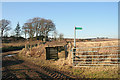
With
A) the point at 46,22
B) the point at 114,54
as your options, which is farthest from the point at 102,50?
the point at 46,22

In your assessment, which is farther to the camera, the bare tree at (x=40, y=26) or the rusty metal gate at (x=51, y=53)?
the bare tree at (x=40, y=26)

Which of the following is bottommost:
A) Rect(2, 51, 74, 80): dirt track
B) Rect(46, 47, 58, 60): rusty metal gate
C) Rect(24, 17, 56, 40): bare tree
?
Rect(2, 51, 74, 80): dirt track

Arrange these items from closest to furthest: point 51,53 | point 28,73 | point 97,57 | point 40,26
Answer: point 28,73, point 97,57, point 51,53, point 40,26

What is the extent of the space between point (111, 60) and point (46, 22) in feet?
85.8

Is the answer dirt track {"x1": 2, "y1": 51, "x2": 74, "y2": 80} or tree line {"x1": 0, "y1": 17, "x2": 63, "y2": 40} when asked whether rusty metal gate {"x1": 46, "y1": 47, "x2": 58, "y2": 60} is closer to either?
dirt track {"x1": 2, "y1": 51, "x2": 74, "y2": 80}

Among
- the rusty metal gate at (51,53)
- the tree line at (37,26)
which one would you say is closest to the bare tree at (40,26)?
the tree line at (37,26)

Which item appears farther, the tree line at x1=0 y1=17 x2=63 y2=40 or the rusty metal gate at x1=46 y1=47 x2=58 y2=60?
the tree line at x1=0 y1=17 x2=63 y2=40

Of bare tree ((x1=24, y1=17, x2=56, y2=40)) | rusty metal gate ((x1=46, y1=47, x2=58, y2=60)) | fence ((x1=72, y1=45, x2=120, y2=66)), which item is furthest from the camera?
bare tree ((x1=24, y1=17, x2=56, y2=40))

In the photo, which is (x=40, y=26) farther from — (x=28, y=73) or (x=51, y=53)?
(x=28, y=73)

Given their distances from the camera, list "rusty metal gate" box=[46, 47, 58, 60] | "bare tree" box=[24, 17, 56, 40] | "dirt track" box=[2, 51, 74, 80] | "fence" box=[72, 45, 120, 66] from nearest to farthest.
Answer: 1. "dirt track" box=[2, 51, 74, 80]
2. "fence" box=[72, 45, 120, 66]
3. "rusty metal gate" box=[46, 47, 58, 60]
4. "bare tree" box=[24, 17, 56, 40]

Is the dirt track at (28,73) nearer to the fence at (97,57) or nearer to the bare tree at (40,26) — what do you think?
the fence at (97,57)

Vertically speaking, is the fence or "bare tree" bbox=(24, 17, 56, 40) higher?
"bare tree" bbox=(24, 17, 56, 40)

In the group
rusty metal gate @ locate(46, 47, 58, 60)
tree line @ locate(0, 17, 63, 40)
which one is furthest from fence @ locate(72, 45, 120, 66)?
tree line @ locate(0, 17, 63, 40)

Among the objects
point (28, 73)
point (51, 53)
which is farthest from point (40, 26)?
point (28, 73)
